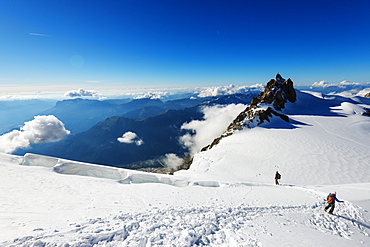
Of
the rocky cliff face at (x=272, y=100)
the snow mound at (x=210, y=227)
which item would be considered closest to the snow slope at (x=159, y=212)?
the snow mound at (x=210, y=227)

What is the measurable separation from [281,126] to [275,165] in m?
28.4

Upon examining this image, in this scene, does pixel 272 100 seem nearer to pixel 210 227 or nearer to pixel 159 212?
pixel 210 227

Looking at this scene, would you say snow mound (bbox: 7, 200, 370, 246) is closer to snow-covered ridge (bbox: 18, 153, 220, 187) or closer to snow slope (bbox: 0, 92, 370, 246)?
snow slope (bbox: 0, 92, 370, 246)

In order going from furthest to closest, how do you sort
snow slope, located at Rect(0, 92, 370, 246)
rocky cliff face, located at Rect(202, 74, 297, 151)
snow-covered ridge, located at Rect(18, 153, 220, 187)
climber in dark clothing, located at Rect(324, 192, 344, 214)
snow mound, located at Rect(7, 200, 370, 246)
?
1. rocky cliff face, located at Rect(202, 74, 297, 151)
2. snow-covered ridge, located at Rect(18, 153, 220, 187)
3. climber in dark clothing, located at Rect(324, 192, 344, 214)
4. snow slope, located at Rect(0, 92, 370, 246)
5. snow mound, located at Rect(7, 200, 370, 246)

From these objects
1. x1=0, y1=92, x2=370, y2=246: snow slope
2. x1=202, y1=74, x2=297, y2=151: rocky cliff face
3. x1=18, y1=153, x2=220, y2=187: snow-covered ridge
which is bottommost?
x1=18, y1=153, x2=220, y2=187: snow-covered ridge

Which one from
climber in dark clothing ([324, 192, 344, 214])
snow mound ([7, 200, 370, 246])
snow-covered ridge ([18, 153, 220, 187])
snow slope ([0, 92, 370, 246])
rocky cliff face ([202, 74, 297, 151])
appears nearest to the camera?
snow mound ([7, 200, 370, 246])

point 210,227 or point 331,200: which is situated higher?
point 331,200

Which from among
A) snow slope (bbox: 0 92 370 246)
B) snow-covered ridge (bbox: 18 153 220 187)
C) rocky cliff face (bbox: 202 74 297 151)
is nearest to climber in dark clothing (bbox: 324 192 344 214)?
snow slope (bbox: 0 92 370 246)

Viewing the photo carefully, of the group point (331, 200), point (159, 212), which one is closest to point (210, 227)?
point (159, 212)

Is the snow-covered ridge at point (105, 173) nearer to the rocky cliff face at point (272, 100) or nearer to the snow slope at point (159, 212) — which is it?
the snow slope at point (159, 212)

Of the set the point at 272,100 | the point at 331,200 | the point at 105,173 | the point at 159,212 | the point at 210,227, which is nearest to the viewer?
the point at 210,227

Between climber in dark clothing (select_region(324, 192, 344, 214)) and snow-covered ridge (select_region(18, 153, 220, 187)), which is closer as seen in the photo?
climber in dark clothing (select_region(324, 192, 344, 214))

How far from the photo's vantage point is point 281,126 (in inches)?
1981

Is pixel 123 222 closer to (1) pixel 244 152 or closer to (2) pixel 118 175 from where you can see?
(2) pixel 118 175
